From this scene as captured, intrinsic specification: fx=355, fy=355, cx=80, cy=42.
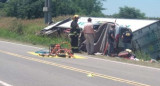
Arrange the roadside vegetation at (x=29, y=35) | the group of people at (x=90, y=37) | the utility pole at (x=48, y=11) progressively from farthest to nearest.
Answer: the utility pole at (x=48, y=11), the roadside vegetation at (x=29, y=35), the group of people at (x=90, y=37)

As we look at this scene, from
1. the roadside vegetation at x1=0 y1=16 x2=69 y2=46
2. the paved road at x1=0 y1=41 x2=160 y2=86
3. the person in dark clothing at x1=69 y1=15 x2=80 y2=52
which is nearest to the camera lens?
the paved road at x1=0 y1=41 x2=160 y2=86

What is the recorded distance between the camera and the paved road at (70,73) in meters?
10.2

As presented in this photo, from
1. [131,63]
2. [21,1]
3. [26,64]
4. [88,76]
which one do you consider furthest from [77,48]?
[21,1]

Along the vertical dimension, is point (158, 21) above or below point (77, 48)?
above

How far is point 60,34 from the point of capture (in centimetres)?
2575

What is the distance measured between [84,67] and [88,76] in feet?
6.72

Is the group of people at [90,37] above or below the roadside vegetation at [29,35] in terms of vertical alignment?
above

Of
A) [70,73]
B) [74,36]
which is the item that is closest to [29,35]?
[74,36]

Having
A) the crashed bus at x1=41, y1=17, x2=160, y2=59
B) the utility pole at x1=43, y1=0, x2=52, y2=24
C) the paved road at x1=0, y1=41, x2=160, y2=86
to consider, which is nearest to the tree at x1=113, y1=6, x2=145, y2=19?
the utility pole at x1=43, y1=0, x2=52, y2=24

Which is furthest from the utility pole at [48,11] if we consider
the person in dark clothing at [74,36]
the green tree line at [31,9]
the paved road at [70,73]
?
the paved road at [70,73]

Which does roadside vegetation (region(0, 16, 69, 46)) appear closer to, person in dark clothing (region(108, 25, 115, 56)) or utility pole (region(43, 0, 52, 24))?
utility pole (region(43, 0, 52, 24))

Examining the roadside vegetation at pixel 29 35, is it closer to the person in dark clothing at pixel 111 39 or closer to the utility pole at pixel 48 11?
the utility pole at pixel 48 11

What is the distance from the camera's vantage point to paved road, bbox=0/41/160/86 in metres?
10.2

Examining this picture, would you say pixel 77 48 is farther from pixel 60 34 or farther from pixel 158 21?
pixel 60 34
